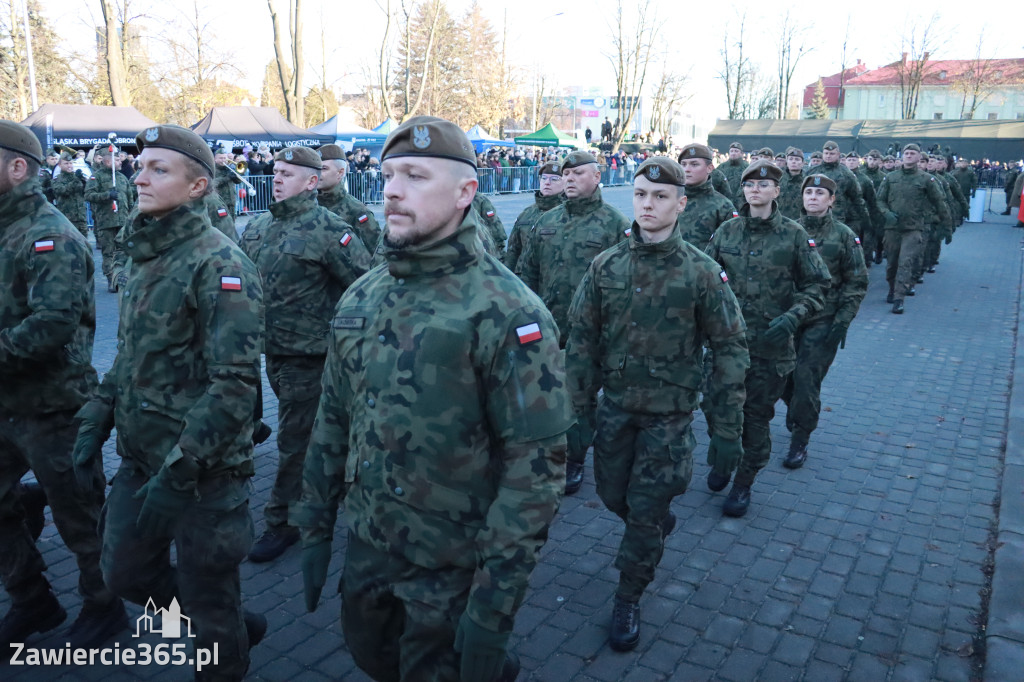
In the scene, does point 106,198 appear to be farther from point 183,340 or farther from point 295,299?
point 183,340

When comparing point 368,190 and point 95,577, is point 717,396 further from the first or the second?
point 368,190

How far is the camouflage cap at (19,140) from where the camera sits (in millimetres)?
3943

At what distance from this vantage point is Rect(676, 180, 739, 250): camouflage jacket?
28.2 feet

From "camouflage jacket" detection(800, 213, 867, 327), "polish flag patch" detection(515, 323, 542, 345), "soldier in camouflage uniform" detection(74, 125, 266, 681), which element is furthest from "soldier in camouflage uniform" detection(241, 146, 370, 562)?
"camouflage jacket" detection(800, 213, 867, 327)

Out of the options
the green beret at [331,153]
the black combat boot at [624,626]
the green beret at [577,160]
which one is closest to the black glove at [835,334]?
the green beret at [577,160]

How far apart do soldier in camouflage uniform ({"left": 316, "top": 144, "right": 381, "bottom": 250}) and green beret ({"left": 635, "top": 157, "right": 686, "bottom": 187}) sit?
313cm

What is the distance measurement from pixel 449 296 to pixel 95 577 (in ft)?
9.13

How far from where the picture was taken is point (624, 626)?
4.32m

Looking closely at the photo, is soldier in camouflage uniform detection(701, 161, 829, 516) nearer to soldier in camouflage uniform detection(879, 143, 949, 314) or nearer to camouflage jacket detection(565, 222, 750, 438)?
camouflage jacket detection(565, 222, 750, 438)

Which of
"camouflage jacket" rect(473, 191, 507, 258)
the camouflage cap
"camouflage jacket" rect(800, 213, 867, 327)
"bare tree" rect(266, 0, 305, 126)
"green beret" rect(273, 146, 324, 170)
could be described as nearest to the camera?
the camouflage cap

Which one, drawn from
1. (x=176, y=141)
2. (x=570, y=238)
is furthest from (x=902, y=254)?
(x=176, y=141)

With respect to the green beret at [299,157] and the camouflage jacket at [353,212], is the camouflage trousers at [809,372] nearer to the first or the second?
the camouflage jacket at [353,212]

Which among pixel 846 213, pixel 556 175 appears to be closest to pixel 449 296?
pixel 556 175

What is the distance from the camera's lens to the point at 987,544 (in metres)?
5.58
